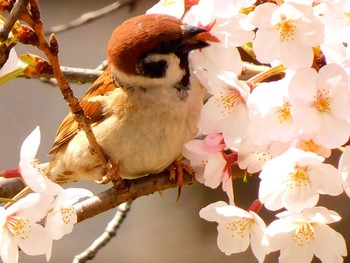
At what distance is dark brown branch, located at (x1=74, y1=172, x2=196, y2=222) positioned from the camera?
2004mm

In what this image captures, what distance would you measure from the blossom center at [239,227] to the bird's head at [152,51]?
359mm

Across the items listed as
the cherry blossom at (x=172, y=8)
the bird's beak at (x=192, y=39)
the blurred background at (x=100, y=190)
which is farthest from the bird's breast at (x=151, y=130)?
the blurred background at (x=100, y=190)

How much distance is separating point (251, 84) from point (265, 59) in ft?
0.42

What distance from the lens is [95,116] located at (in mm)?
2402

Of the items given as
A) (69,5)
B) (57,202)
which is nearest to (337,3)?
(57,202)

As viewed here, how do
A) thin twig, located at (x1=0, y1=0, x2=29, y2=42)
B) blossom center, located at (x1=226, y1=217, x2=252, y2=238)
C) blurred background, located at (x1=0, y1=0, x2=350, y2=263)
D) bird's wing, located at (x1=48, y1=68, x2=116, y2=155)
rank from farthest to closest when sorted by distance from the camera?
blurred background, located at (x1=0, y1=0, x2=350, y2=263)
bird's wing, located at (x1=48, y1=68, x2=116, y2=155)
blossom center, located at (x1=226, y1=217, x2=252, y2=238)
thin twig, located at (x1=0, y1=0, x2=29, y2=42)

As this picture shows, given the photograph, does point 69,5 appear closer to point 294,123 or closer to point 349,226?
point 349,226

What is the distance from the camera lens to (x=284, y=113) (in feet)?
4.96

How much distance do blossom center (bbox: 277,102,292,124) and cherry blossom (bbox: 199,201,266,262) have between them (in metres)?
0.28

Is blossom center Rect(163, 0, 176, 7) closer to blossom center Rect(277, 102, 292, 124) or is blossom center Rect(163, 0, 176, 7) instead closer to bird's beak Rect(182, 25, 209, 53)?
bird's beak Rect(182, 25, 209, 53)

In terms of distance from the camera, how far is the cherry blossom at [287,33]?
1.46m

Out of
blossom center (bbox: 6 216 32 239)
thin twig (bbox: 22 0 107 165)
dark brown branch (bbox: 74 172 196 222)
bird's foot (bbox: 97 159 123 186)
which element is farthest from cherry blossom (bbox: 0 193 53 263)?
bird's foot (bbox: 97 159 123 186)

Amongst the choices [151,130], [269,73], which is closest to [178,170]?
[151,130]

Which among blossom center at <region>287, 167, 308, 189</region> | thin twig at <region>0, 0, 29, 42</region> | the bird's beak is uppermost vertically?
thin twig at <region>0, 0, 29, 42</region>
